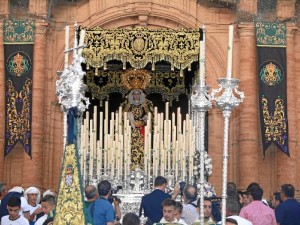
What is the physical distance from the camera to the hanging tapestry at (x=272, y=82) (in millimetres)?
19406

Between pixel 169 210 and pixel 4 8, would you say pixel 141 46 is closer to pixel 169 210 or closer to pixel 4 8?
pixel 4 8

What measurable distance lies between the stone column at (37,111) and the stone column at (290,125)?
4924mm

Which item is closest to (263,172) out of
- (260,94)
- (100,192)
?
(260,94)

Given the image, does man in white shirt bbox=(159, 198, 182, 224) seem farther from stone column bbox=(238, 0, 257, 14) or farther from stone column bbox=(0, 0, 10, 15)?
stone column bbox=(0, 0, 10, 15)

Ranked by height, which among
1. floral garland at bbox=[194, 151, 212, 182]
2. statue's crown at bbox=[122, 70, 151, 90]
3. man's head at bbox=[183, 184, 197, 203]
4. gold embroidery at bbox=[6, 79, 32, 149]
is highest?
statue's crown at bbox=[122, 70, 151, 90]

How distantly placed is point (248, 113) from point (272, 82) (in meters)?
0.83

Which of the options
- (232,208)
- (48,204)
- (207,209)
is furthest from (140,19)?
(232,208)

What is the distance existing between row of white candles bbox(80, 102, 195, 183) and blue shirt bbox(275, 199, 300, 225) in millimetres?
5340

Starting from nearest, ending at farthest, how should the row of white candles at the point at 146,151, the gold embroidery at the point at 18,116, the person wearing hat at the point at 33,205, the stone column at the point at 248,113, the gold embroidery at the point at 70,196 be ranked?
the gold embroidery at the point at 70,196 → the person wearing hat at the point at 33,205 → the row of white candles at the point at 146,151 → the stone column at the point at 248,113 → the gold embroidery at the point at 18,116

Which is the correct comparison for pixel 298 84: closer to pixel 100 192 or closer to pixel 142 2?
pixel 142 2

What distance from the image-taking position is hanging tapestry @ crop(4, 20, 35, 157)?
19375 millimetres

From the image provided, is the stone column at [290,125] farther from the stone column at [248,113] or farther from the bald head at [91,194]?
the bald head at [91,194]

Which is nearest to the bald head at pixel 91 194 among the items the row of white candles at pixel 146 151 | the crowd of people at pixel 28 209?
the crowd of people at pixel 28 209

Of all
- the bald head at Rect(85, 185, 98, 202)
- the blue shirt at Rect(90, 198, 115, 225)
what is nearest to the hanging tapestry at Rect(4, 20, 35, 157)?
the bald head at Rect(85, 185, 98, 202)
